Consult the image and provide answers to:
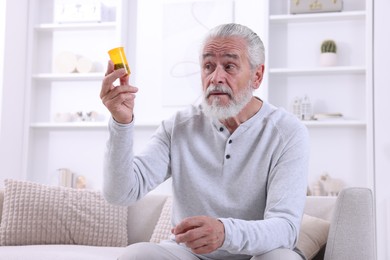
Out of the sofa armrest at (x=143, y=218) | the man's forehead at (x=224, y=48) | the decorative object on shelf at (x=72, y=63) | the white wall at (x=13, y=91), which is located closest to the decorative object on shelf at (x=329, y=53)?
the decorative object on shelf at (x=72, y=63)

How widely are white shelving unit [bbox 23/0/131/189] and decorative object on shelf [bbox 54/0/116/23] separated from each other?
3 cm

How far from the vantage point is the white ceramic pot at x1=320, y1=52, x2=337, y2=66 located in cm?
447

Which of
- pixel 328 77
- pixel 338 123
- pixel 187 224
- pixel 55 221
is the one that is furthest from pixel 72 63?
pixel 187 224

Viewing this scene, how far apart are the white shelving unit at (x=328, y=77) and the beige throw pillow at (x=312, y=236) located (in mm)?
2111

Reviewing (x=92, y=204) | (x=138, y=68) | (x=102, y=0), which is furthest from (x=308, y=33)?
(x=92, y=204)

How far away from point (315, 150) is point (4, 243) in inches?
93.1

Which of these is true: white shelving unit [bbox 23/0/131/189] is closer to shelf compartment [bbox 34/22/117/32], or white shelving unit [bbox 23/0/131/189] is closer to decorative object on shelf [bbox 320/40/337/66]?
shelf compartment [bbox 34/22/117/32]

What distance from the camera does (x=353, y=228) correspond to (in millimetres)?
1885

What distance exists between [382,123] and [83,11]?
2373 mm

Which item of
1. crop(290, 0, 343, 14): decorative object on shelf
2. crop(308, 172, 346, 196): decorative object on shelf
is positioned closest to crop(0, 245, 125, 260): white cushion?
crop(308, 172, 346, 196): decorative object on shelf

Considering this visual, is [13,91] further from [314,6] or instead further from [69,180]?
[314,6]

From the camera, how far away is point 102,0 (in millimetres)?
5105

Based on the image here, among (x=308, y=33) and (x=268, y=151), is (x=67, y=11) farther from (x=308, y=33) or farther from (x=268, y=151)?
(x=268, y=151)

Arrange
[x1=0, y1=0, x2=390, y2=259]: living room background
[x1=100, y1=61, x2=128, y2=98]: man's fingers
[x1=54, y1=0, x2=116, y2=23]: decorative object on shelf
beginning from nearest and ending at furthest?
1. [x1=100, y1=61, x2=128, y2=98]: man's fingers
2. [x1=0, y1=0, x2=390, y2=259]: living room background
3. [x1=54, y1=0, x2=116, y2=23]: decorative object on shelf
